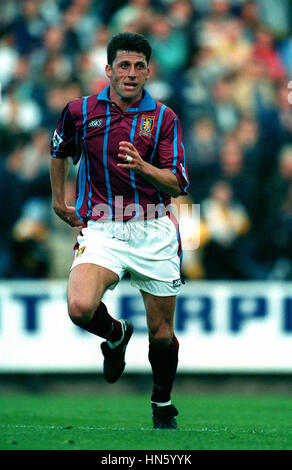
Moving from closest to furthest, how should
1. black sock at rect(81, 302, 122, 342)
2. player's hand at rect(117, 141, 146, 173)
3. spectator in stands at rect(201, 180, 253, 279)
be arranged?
player's hand at rect(117, 141, 146, 173), black sock at rect(81, 302, 122, 342), spectator in stands at rect(201, 180, 253, 279)

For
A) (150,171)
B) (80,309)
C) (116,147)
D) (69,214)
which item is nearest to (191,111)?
(69,214)

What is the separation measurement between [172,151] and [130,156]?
500mm

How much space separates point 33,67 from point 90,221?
587 centimetres

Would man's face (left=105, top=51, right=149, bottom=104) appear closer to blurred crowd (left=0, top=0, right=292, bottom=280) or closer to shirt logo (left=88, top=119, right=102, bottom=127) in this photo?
shirt logo (left=88, top=119, right=102, bottom=127)

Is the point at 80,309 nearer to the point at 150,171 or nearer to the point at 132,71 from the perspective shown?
the point at 150,171

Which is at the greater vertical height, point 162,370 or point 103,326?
point 103,326

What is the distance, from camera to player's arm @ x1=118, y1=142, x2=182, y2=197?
5.33 m

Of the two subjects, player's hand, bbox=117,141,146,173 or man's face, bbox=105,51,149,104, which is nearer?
player's hand, bbox=117,141,146,173

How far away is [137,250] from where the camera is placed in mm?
5848

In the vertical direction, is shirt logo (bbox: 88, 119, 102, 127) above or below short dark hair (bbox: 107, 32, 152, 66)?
below

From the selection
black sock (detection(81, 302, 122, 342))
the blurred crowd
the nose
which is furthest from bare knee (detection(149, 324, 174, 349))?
the blurred crowd
